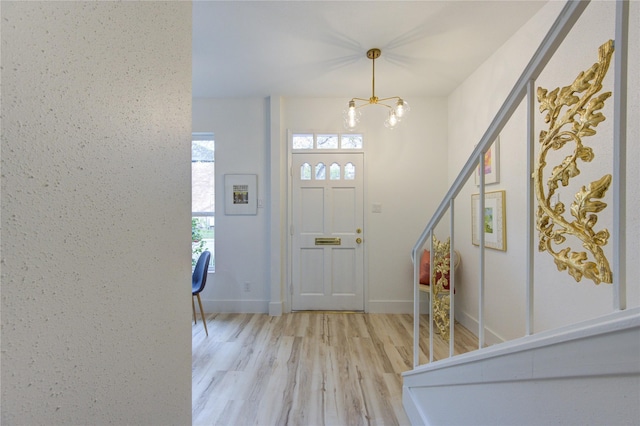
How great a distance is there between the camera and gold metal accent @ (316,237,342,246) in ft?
11.2

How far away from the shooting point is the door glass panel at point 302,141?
11.3ft

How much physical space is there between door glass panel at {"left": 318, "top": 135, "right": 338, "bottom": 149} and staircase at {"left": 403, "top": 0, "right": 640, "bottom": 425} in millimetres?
2494

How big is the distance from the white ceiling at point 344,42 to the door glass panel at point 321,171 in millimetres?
896

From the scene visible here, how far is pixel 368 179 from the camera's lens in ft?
11.1

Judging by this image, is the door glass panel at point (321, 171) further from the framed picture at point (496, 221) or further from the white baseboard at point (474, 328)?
the white baseboard at point (474, 328)

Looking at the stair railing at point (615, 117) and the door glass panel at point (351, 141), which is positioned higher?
the door glass panel at point (351, 141)

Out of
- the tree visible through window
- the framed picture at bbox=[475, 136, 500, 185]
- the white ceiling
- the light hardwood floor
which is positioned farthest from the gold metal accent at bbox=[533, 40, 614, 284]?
the tree visible through window

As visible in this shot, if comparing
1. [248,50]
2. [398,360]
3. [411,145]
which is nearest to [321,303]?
[398,360]

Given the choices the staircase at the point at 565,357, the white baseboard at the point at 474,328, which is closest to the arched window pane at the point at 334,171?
the white baseboard at the point at 474,328

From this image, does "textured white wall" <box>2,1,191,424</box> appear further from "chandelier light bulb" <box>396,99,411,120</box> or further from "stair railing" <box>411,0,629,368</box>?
"chandelier light bulb" <box>396,99,411,120</box>

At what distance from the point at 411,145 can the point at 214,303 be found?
3.21 m

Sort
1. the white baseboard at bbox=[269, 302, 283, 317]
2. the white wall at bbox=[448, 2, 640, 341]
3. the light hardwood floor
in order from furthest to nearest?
1. the white baseboard at bbox=[269, 302, 283, 317]
2. the light hardwood floor
3. the white wall at bbox=[448, 2, 640, 341]

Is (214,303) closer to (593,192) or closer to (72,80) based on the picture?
(72,80)

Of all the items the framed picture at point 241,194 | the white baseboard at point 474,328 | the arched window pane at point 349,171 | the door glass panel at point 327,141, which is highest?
the door glass panel at point 327,141
